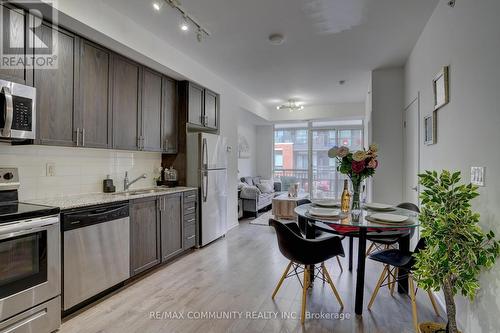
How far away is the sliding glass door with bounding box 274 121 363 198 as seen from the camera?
313 inches

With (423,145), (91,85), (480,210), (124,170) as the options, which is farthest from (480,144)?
(124,170)

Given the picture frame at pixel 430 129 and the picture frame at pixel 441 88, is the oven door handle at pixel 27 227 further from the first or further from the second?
the picture frame at pixel 430 129

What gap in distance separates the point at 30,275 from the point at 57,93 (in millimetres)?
1524

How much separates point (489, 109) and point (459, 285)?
1.07 meters

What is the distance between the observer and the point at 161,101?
3.73 metres

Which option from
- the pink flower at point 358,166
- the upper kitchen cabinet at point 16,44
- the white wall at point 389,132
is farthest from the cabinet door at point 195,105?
the white wall at point 389,132

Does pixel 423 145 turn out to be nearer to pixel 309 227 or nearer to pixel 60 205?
pixel 309 227

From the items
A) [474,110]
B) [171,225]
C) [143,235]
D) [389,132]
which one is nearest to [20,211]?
[143,235]

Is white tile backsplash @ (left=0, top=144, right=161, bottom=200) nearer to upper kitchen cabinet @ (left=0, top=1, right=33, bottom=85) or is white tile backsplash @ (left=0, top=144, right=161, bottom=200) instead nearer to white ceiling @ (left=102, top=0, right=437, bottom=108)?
upper kitchen cabinet @ (left=0, top=1, right=33, bottom=85)

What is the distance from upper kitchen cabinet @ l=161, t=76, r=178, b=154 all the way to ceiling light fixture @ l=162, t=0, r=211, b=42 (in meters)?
1.00

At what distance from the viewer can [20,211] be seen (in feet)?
6.07

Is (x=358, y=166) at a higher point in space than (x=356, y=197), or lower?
higher

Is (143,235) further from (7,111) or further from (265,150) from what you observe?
(265,150)

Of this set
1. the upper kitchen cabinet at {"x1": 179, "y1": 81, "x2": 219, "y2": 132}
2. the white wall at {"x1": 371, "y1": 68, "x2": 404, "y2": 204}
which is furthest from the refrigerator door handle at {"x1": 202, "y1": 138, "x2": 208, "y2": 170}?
the white wall at {"x1": 371, "y1": 68, "x2": 404, "y2": 204}
